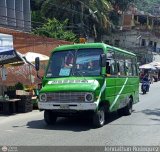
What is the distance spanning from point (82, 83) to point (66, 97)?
2.09 ft

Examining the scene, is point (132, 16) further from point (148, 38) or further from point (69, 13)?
point (69, 13)

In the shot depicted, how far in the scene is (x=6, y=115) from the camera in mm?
16281

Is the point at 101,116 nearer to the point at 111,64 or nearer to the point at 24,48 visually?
the point at 111,64

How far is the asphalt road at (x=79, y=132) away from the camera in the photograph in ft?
33.0

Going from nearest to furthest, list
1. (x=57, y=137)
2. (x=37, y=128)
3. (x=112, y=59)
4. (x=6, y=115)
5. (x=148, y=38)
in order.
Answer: (x=57, y=137) → (x=37, y=128) → (x=112, y=59) → (x=6, y=115) → (x=148, y=38)

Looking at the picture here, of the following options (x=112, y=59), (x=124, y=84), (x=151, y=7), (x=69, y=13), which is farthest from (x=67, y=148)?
(x=151, y=7)

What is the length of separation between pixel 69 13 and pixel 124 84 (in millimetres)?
31887

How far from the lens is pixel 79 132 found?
38.1ft

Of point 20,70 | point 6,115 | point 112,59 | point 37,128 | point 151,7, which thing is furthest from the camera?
point 151,7

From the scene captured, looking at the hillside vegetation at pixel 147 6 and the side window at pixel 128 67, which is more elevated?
the hillside vegetation at pixel 147 6

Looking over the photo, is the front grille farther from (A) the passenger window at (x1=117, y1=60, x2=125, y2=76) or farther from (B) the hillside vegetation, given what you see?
(B) the hillside vegetation

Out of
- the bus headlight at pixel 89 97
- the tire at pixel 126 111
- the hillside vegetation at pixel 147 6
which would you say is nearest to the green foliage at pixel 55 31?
the tire at pixel 126 111

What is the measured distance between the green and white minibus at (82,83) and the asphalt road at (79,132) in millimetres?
508

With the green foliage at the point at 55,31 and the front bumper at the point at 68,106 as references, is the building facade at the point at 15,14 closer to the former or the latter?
the green foliage at the point at 55,31
